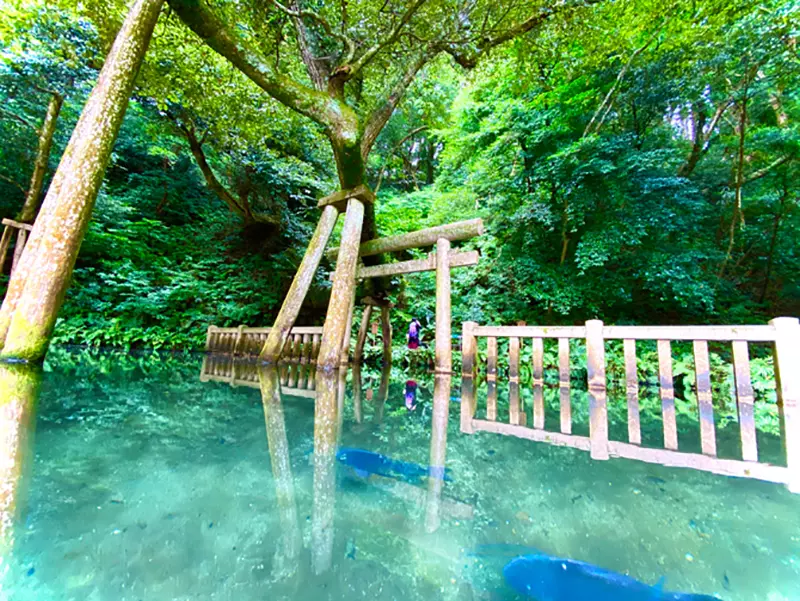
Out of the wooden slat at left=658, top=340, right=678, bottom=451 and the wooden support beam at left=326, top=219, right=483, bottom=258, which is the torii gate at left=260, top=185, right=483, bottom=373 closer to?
the wooden support beam at left=326, top=219, right=483, bottom=258

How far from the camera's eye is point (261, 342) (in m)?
7.15

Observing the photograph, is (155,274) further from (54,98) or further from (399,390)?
(399,390)

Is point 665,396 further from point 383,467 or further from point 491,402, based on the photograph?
point 383,467

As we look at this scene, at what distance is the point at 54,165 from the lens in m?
8.86

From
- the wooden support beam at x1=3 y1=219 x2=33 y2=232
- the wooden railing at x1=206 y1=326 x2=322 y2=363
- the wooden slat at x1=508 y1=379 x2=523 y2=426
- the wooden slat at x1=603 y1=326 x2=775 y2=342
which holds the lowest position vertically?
the wooden slat at x1=508 y1=379 x2=523 y2=426

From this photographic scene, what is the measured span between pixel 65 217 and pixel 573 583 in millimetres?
4048

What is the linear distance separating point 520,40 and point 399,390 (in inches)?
252

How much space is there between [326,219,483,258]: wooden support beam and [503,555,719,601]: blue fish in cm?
443

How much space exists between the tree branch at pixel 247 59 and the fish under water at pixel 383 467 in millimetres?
4496

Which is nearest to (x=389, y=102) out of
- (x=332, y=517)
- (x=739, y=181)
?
(x=332, y=517)

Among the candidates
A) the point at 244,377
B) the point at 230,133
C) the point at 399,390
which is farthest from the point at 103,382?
the point at 230,133

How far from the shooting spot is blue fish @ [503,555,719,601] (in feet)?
2.47

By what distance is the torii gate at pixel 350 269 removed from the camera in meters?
4.90

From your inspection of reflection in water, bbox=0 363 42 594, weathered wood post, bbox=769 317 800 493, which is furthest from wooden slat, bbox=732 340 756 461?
reflection in water, bbox=0 363 42 594
